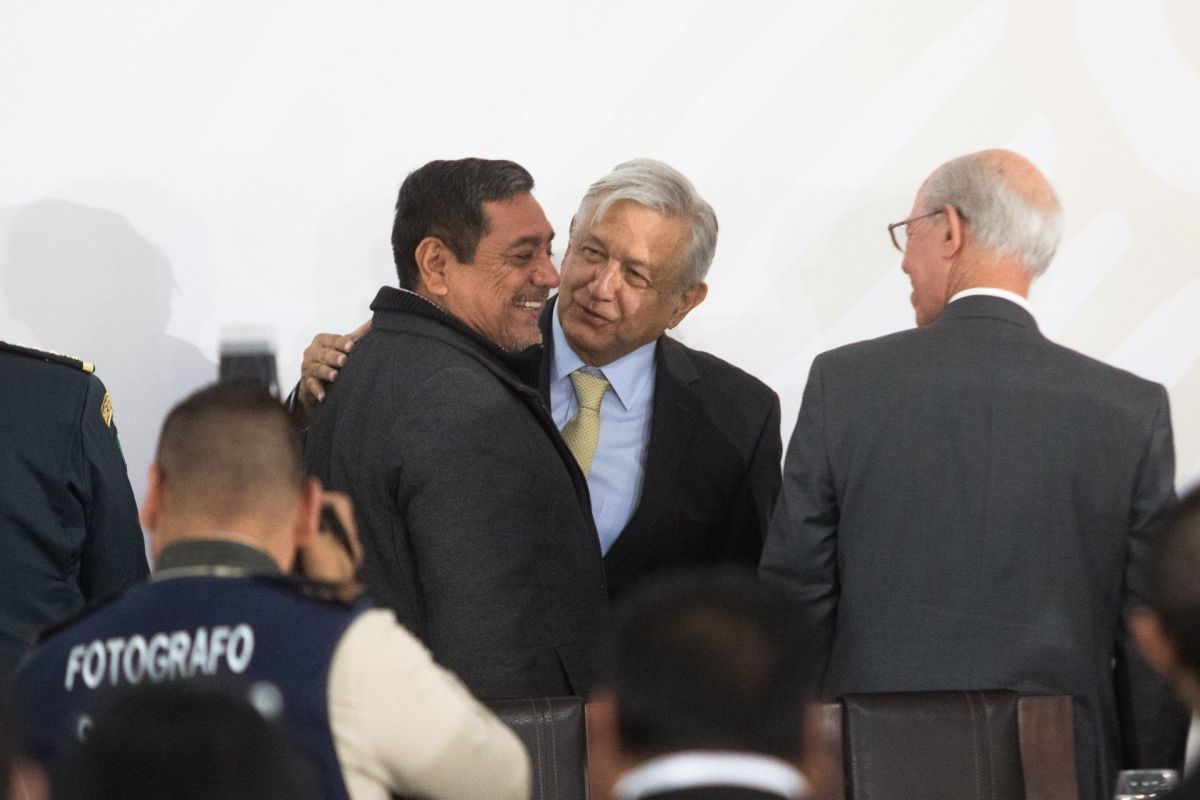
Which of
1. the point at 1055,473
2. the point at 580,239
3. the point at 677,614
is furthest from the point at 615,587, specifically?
the point at 677,614

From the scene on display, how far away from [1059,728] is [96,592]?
1.61 m

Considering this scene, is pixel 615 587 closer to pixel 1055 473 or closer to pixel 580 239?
pixel 580 239

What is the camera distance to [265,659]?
1.68 m

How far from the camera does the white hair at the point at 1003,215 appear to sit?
2959 millimetres

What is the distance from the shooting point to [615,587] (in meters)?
3.48

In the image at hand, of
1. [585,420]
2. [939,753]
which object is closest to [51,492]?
[585,420]

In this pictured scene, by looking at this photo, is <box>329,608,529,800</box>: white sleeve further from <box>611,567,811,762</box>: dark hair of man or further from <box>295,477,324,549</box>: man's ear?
<box>611,567,811,762</box>: dark hair of man

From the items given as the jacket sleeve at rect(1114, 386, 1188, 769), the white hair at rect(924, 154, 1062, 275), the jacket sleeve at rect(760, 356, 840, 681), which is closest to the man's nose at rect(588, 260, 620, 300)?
the jacket sleeve at rect(760, 356, 840, 681)

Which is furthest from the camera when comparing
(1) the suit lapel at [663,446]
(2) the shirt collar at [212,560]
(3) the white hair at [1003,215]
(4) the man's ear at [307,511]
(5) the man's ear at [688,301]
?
(5) the man's ear at [688,301]

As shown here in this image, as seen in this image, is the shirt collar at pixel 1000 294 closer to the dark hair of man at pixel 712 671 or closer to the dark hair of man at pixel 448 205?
the dark hair of man at pixel 448 205

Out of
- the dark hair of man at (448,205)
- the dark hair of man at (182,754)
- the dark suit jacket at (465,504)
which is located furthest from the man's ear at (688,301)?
the dark hair of man at (182,754)

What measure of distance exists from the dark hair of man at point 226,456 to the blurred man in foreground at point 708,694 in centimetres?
52

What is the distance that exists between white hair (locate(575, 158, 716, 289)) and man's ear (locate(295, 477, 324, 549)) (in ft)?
5.85

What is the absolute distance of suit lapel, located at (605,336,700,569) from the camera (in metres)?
3.48
